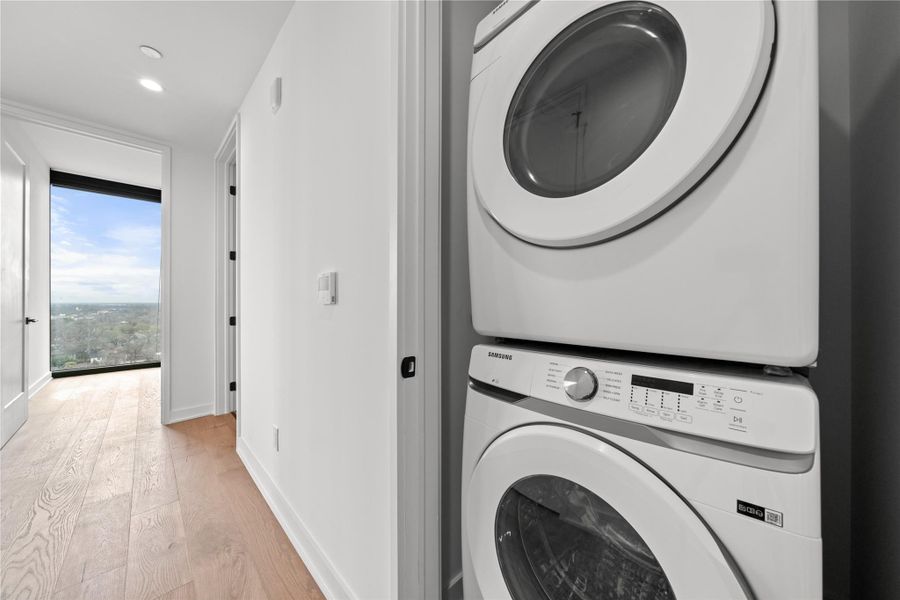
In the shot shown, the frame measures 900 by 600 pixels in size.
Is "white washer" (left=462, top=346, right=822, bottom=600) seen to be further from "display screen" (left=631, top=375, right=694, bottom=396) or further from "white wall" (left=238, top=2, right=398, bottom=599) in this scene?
"white wall" (left=238, top=2, right=398, bottom=599)

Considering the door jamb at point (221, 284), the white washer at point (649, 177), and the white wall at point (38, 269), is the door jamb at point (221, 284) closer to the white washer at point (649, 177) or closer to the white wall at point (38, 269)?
the white wall at point (38, 269)

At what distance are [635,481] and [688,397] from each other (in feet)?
Answer: 0.48

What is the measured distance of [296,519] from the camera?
1.40 m

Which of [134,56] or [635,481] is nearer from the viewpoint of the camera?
[635,481]

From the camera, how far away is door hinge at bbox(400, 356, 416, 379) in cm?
82

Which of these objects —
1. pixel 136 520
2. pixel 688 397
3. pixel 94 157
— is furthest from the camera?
pixel 94 157

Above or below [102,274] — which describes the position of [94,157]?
above

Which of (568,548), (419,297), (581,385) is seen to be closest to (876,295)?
(581,385)

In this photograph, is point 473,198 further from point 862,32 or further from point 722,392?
point 862,32

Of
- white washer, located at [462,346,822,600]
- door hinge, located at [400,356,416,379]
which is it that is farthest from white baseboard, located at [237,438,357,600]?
door hinge, located at [400,356,416,379]

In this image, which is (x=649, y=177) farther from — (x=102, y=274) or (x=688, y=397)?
(x=102, y=274)

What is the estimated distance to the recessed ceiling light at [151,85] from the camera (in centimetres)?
201

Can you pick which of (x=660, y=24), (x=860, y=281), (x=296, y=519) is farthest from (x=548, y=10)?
(x=296, y=519)

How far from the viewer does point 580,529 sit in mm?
648
